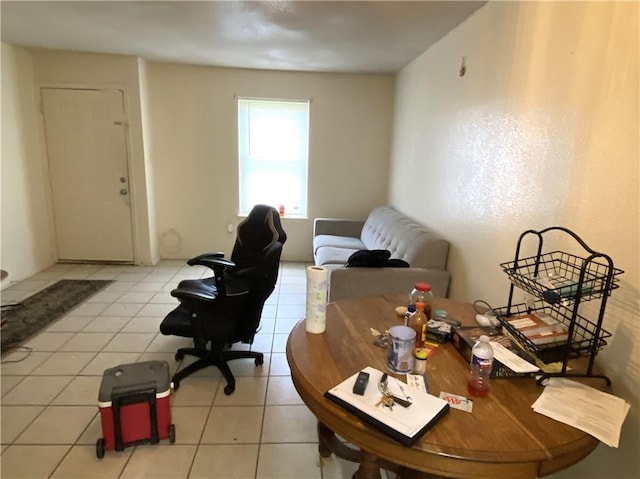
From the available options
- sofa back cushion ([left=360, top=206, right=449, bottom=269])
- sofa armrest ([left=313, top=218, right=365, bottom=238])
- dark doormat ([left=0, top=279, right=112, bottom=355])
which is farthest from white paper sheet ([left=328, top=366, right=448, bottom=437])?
sofa armrest ([left=313, top=218, right=365, bottom=238])

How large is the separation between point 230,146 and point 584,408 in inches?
174

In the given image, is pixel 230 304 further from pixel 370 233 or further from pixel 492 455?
pixel 370 233

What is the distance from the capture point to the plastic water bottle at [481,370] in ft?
3.80

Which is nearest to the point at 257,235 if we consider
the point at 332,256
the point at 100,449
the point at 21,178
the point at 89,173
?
the point at 332,256

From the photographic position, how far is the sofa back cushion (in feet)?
9.52

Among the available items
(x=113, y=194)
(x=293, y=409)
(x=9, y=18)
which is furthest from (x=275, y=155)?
(x=293, y=409)

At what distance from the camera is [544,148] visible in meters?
1.84

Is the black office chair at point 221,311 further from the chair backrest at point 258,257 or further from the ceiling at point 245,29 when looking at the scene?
the ceiling at point 245,29

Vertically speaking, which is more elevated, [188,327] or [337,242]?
[337,242]

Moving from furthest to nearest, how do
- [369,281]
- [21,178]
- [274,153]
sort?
[274,153]
[21,178]
[369,281]

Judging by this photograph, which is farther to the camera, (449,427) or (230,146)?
(230,146)

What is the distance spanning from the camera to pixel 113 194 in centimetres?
454

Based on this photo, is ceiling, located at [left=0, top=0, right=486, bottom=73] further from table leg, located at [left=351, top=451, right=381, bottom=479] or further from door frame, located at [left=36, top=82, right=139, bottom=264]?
table leg, located at [left=351, top=451, right=381, bottom=479]

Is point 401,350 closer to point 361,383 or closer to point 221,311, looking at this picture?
point 361,383
